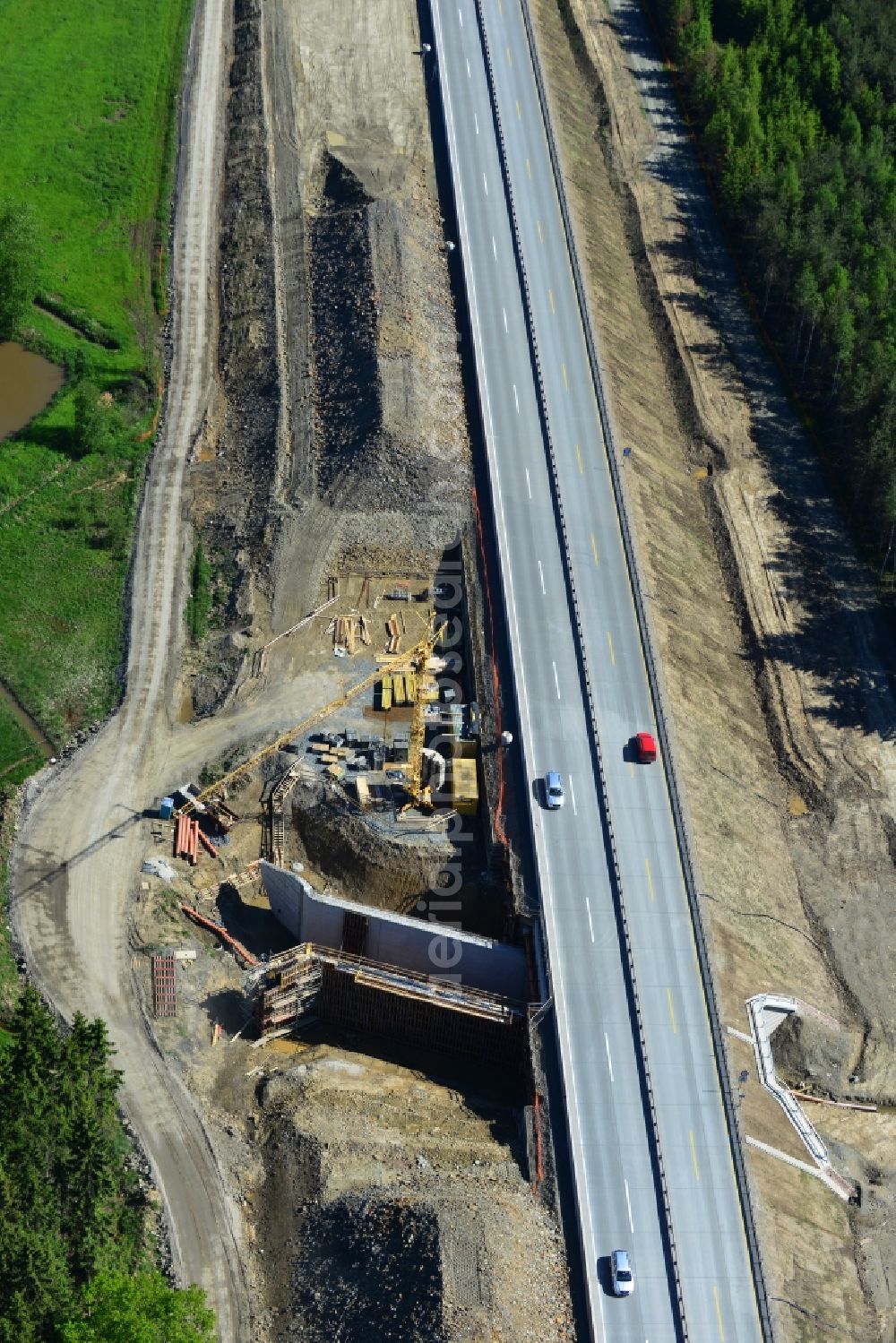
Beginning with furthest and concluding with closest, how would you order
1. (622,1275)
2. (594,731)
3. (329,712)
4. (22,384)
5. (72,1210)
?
(22,384) < (329,712) < (594,731) < (622,1275) < (72,1210)

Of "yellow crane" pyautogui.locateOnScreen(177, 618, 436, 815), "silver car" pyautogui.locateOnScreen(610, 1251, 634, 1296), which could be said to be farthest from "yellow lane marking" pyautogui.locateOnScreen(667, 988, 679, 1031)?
"yellow crane" pyautogui.locateOnScreen(177, 618, 436, 815)

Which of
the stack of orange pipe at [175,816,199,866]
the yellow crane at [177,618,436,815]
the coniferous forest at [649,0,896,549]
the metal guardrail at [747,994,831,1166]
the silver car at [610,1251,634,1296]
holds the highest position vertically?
the coniferous forest at [649,0,896,549]

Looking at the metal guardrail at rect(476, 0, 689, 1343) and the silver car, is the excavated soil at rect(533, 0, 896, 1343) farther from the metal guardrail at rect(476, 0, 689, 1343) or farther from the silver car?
the silver car

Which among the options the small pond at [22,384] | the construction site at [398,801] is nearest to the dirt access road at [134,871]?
the construction site at [398,801]

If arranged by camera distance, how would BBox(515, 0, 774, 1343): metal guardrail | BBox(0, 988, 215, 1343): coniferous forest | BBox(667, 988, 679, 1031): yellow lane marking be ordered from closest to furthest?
1. BBox(0, 988, 215, 1343): coniferous forest
2. BBox(515, 0, 774, 1343): metal guardrail
3. BBox(667, 988, 679, 1031): yellow lane marking

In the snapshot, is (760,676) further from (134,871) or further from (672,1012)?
(134,871)

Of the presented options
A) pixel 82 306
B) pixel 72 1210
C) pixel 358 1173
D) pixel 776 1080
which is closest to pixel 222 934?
pixel 358 1173

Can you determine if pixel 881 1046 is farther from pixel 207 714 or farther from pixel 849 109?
pixel 849 109
